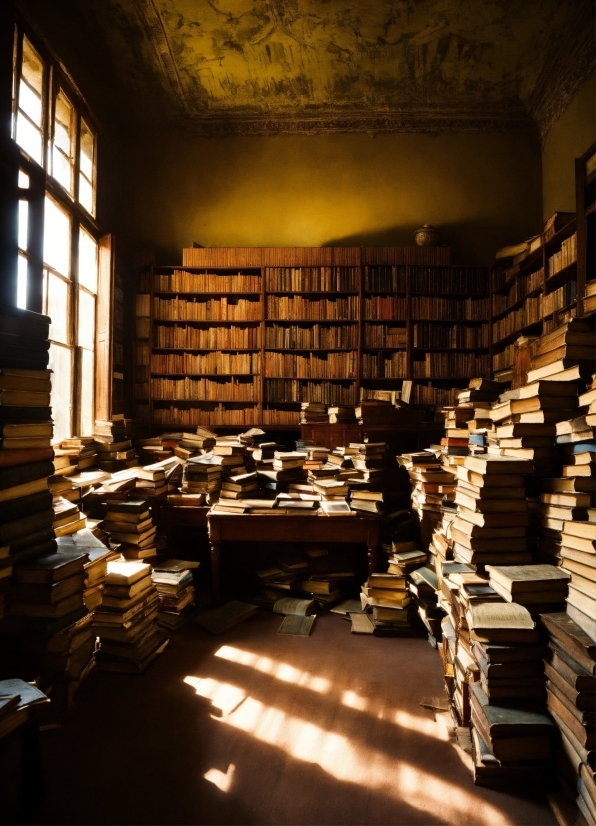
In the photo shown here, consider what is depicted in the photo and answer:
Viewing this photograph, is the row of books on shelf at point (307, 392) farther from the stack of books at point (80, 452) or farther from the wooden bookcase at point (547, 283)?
the stack of books at point (80, 452)

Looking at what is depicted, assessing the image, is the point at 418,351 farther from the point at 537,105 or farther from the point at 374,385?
the point at 537,105

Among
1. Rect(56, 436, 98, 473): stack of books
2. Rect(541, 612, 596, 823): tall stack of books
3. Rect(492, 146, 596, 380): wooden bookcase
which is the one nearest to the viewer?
Rect(541, 612, 596, 823): tall stack of books

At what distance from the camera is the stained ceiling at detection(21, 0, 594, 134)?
4629mm

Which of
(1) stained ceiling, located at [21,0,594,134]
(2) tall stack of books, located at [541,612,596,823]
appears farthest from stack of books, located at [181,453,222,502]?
(1) stained ceiling, located at [21,0,594,134]

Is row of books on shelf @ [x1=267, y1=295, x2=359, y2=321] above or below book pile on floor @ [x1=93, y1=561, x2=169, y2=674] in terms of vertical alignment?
above

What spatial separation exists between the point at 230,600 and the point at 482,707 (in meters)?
2.27

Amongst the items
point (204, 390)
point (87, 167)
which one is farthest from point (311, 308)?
point (87, 167)

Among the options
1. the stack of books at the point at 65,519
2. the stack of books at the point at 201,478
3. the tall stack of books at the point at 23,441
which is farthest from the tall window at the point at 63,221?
the stack of books at the point at 65,519

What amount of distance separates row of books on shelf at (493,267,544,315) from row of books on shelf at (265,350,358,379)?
1710 mm

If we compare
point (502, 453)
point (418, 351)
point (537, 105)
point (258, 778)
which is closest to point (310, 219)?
point (418, 351)

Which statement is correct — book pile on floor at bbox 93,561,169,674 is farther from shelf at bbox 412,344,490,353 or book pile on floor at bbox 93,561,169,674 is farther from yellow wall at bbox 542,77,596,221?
yellow wall at bbox 542,77,596,221

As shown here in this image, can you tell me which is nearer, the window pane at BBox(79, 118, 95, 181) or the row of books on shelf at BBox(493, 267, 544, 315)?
the row of books on shelf at BBox(493, 267, 544, 315)

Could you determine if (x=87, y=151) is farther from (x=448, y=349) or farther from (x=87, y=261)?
(x=448, y=349)

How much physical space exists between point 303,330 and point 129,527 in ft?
10.2
